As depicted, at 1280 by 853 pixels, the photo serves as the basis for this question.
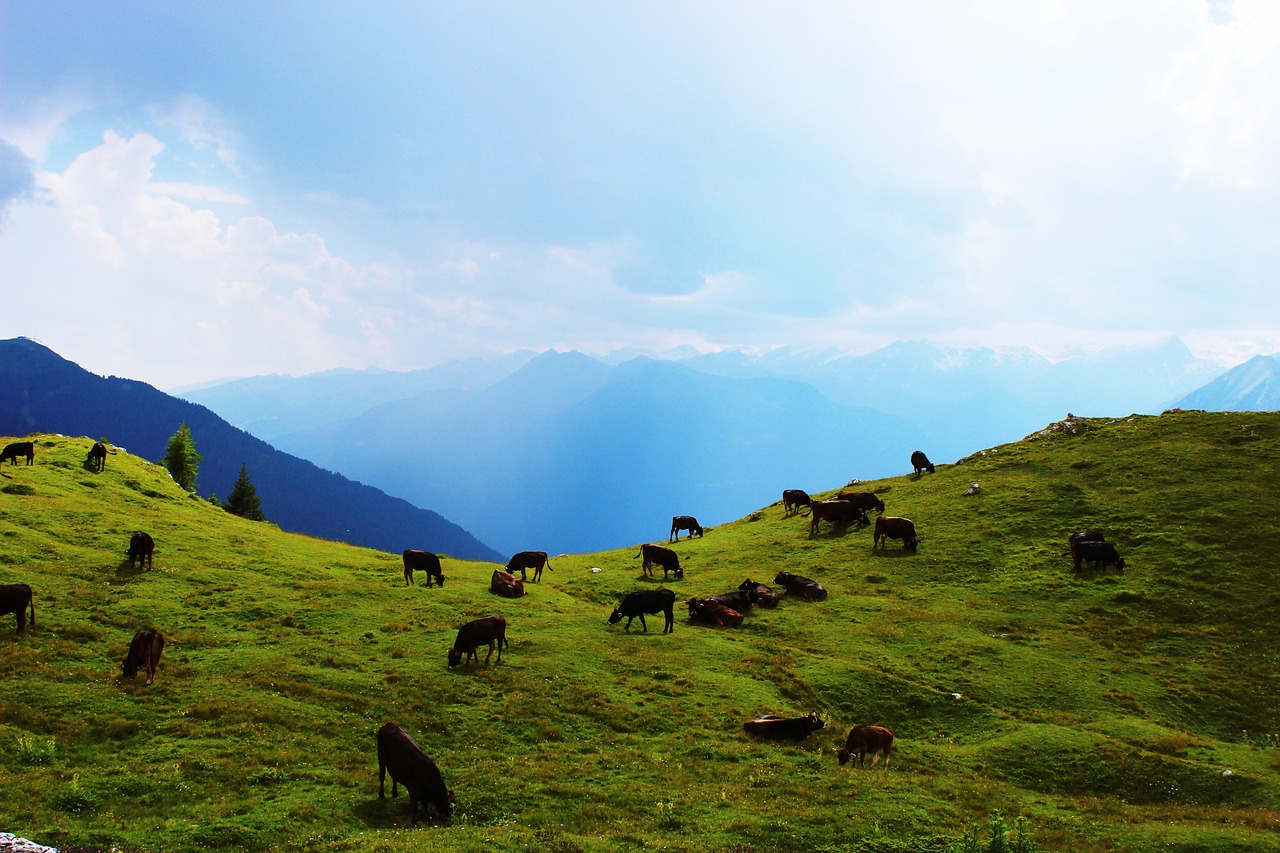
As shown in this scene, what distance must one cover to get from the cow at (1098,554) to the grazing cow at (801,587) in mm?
14507

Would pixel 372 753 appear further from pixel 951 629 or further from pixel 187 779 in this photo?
pixel 951 629

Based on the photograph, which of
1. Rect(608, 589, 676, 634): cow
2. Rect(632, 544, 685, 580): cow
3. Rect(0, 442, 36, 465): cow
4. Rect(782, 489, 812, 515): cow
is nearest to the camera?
Rect(608, 589, 676, 634): cow

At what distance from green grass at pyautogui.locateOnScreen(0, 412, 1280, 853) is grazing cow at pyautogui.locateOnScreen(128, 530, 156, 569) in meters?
0.71

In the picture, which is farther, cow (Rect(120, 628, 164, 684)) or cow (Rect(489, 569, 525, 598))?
cow (Rect(489, 569, 525, 598))

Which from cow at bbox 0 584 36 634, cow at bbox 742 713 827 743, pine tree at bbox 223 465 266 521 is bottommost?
cow at bbox 742 713 827 743

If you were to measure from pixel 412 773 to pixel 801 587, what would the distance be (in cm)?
2499

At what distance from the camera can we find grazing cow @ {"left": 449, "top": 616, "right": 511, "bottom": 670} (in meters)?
23.9

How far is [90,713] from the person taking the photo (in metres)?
17.5

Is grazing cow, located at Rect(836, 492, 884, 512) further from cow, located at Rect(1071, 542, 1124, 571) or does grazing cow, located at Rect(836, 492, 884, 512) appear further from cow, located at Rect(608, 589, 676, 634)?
cow, located at Rect(608, 589, 676, 634)

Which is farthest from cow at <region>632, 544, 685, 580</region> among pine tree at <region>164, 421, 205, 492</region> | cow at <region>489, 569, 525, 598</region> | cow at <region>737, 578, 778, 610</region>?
pine tree at <region>164, 421, 205, 492</region>

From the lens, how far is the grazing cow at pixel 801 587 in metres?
35.7

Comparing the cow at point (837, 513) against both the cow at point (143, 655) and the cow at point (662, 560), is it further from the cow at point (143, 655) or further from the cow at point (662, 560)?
the cow at point (143, 655)

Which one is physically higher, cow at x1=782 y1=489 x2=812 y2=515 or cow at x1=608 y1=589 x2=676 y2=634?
cow at x1=782 y1=489 x2=812 y2=515

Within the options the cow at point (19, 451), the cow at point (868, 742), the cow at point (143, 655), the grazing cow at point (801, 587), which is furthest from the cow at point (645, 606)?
the cow at point (19, 451)
